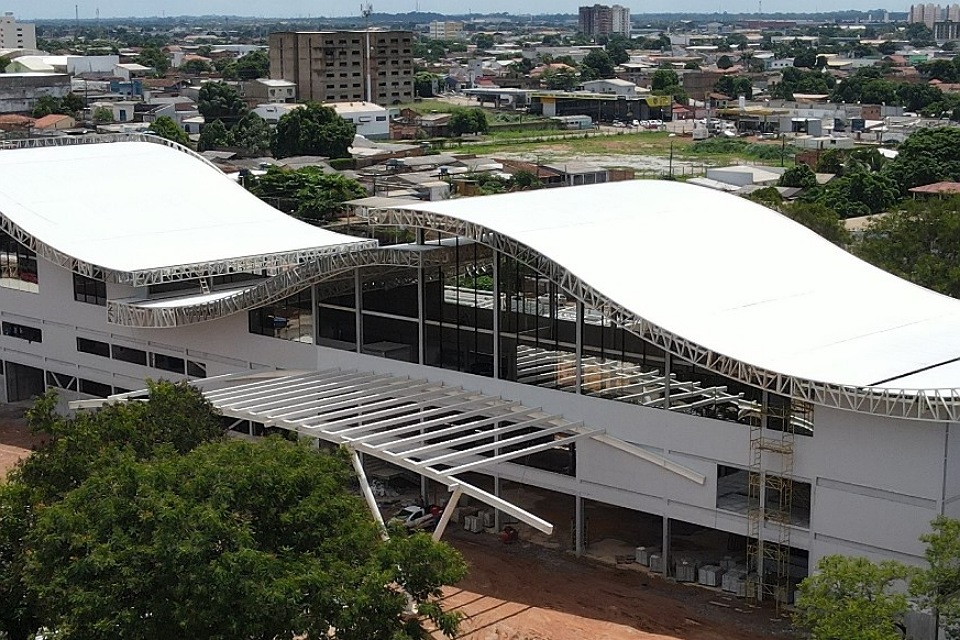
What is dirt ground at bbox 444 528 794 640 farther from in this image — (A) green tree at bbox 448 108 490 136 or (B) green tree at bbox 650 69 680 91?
(B) green tree at bbox 650 69 680 91

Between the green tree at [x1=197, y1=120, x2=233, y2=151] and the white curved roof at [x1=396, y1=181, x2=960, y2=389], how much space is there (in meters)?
66.4

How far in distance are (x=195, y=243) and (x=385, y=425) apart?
12.3m

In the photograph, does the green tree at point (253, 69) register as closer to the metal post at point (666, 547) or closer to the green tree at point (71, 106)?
the green tree at point (71, 106)

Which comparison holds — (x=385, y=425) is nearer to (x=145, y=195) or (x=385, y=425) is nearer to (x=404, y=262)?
(x=404, y=262)

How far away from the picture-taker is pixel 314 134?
8688 cm

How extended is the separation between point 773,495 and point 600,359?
405cm

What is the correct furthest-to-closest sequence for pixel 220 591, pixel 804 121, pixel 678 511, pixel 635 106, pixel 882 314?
pixel 635 106 → pixel 804 121 → pixel 882 314 → pixel 678 511 → pixel 220 591

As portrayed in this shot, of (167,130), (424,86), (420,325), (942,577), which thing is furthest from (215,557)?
(424,86)

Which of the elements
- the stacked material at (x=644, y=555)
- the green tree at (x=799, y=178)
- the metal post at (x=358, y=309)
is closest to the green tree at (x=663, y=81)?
the green tree at (x=799, y=178)

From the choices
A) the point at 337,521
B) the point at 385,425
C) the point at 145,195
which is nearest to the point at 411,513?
the point at 385,425

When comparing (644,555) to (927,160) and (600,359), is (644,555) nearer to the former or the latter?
(600,359)

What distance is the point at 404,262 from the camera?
27.4 metres

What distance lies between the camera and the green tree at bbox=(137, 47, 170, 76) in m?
172

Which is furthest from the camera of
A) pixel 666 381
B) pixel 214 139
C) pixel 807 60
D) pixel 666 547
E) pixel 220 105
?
pixel 807 60
